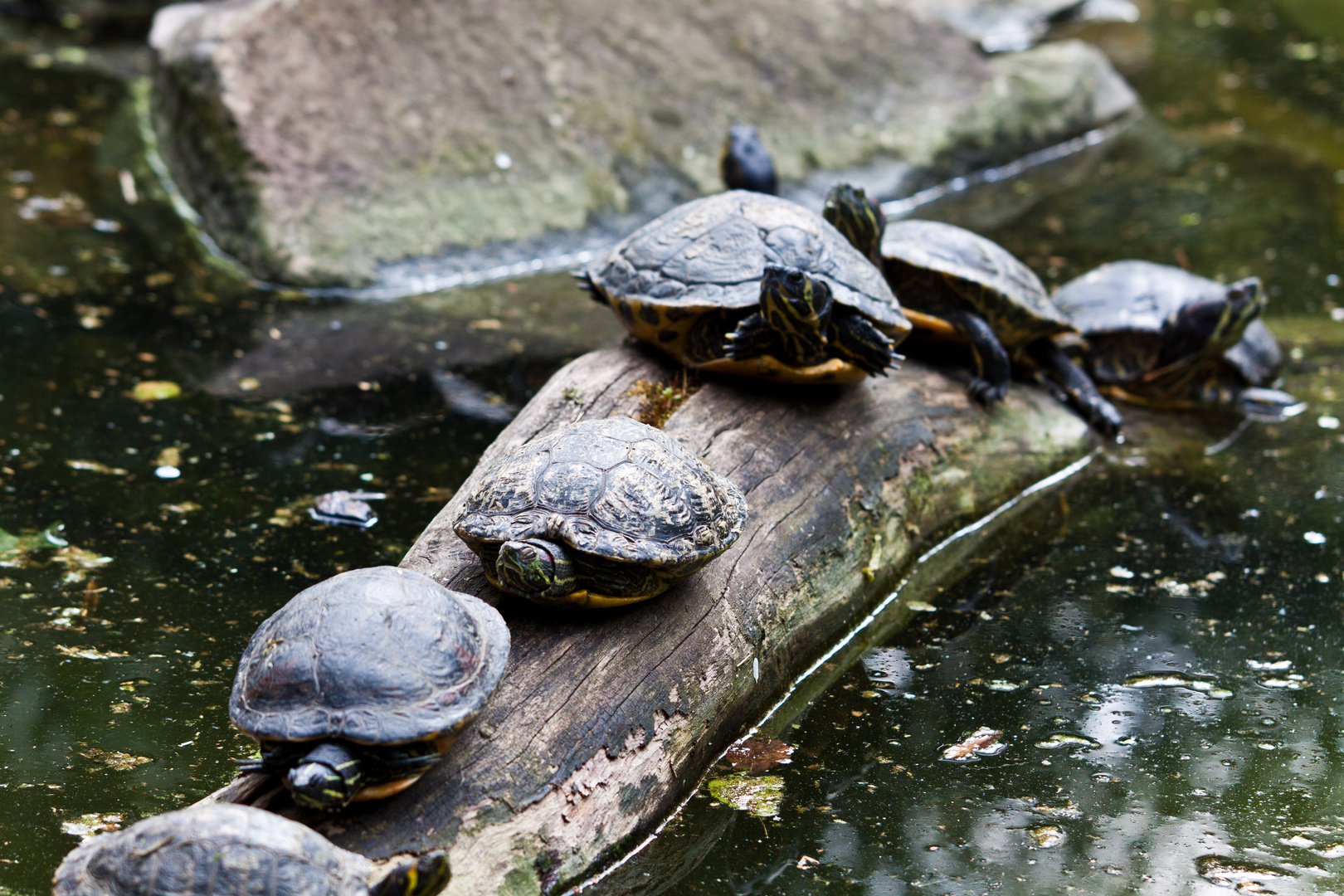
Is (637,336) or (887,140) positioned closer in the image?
(637,336)

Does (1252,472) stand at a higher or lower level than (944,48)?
lower

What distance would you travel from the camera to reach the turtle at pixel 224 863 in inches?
78.1

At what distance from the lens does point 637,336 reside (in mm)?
4074

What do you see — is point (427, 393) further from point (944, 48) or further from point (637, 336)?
point (944, 48)

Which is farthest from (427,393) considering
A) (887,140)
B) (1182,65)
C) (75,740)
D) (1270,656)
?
(1182,65)

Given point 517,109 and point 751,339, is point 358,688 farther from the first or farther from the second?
point 517,109

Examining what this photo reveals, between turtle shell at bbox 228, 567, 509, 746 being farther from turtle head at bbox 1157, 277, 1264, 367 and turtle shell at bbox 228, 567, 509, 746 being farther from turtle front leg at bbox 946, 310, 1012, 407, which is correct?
turtle head at bbox 1157, 277, 1264, 367

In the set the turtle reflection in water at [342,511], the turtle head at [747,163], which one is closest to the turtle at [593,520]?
the turtle reflection in water at [342,511]

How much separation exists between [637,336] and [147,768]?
2175 millimetres

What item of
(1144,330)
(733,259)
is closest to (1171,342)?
(1144,330)

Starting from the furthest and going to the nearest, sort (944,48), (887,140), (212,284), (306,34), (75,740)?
(944,48) → (887,140) → (306,34) → (212,284) → (75,740)

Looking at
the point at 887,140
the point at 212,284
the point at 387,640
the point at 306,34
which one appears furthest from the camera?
the point at 887,140

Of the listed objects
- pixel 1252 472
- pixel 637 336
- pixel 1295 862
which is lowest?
pixel 1252 472

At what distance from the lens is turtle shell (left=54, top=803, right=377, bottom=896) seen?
198 centimetres
